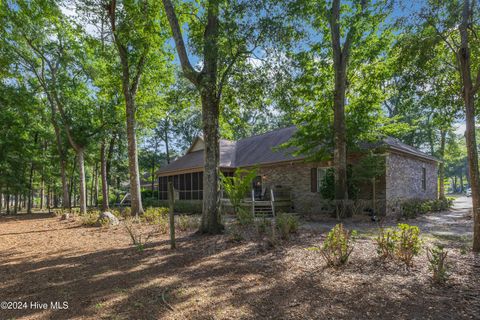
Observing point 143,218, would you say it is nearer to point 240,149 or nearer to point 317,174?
point 317,174

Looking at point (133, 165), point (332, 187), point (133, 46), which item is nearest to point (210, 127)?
point (133, 165)

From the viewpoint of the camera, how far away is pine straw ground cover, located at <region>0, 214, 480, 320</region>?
326 centimetres

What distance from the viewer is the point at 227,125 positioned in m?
10.4

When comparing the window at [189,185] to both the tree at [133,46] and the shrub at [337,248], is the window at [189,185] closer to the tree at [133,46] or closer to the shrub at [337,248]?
the tree at [133,46]

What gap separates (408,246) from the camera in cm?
473

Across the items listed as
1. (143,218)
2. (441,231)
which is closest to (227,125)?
(143,218)

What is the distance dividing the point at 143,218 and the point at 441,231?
10.9 metres

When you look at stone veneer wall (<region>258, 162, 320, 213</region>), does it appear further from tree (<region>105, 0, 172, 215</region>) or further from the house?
tree (<region>105, 0, 172, 215</region>)

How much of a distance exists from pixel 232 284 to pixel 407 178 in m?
13.6

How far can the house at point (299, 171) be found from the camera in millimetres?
13148

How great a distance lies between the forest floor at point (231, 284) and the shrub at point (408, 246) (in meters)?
0.17

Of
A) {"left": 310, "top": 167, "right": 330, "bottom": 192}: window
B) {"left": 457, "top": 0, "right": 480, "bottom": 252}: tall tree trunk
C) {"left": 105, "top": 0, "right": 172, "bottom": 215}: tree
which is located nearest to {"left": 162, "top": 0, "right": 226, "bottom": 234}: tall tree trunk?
{"left": 105, "top": 0, "right": 172, "bottom": 215}: tree

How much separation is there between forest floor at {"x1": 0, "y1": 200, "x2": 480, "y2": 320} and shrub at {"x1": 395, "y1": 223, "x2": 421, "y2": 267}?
17cm

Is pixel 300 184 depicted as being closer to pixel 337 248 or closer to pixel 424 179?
pixel 424 179
